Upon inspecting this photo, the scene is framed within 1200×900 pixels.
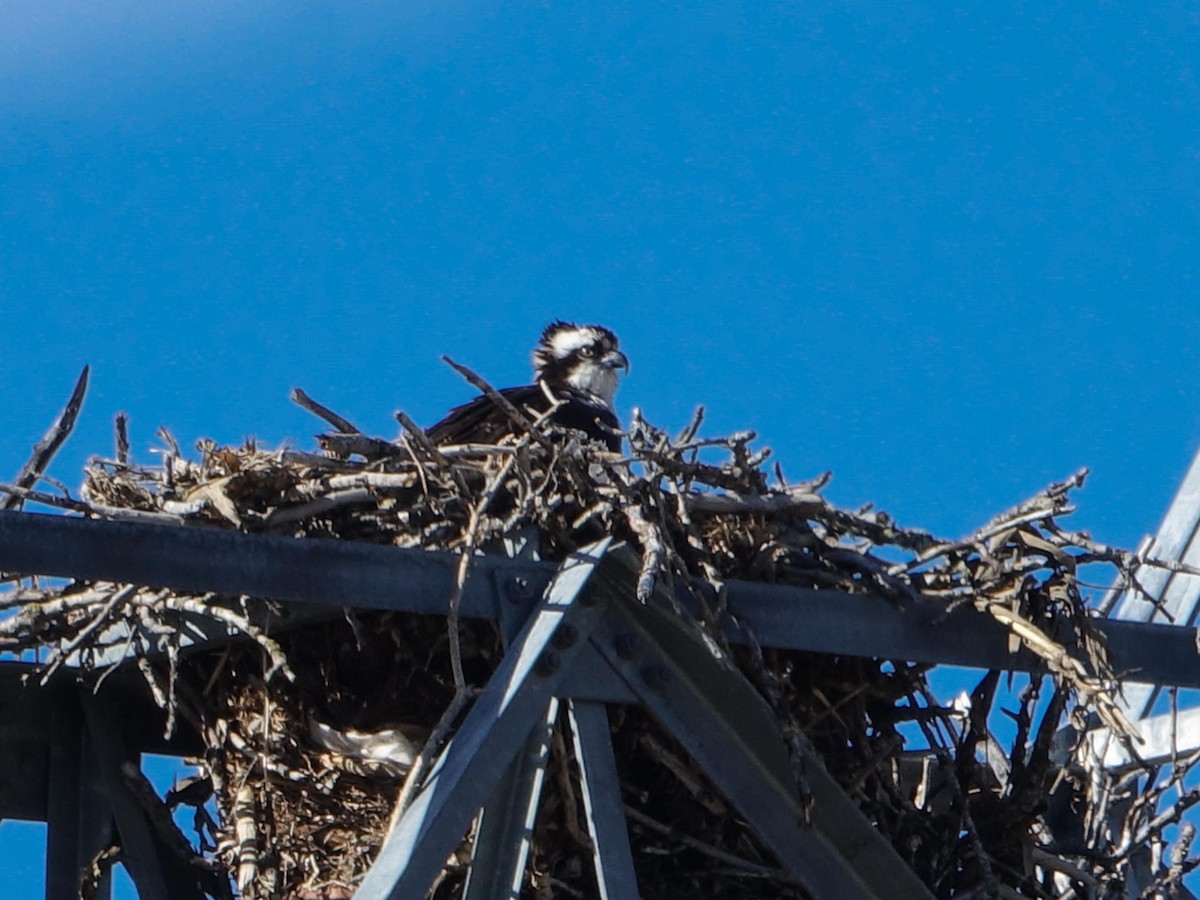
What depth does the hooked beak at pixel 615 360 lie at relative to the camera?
1020cm

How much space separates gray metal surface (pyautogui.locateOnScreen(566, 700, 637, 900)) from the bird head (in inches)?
222

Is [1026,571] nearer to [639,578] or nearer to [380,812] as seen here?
[639,578]

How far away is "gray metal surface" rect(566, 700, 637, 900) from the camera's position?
4238 mm

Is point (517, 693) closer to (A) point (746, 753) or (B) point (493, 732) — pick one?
(B) point (493, 732)

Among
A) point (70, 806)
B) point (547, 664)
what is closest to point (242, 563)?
point (547, 664)

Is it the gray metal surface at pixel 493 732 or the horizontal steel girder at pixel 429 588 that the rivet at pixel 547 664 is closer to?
the gray metal surface at pixel 493 732

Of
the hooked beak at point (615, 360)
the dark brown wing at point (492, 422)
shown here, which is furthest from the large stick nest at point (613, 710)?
the hooked beak at point (615, 360)

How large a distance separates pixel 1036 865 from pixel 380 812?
173cm

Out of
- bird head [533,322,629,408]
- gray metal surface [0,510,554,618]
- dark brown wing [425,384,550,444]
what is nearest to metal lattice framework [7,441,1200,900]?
gray metal surface [0,510,554,618]

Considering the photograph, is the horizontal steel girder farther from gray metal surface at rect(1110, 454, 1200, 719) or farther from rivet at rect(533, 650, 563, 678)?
gray metal surface at rect(1110, 454, 1200, 719)

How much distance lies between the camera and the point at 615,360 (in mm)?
10203

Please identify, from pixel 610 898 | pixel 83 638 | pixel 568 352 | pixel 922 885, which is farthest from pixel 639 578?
pixel 568 352

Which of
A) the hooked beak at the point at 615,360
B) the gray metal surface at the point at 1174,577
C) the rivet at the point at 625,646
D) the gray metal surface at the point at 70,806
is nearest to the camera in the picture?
the rivet at the point at 625,646

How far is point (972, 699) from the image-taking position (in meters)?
5.35
